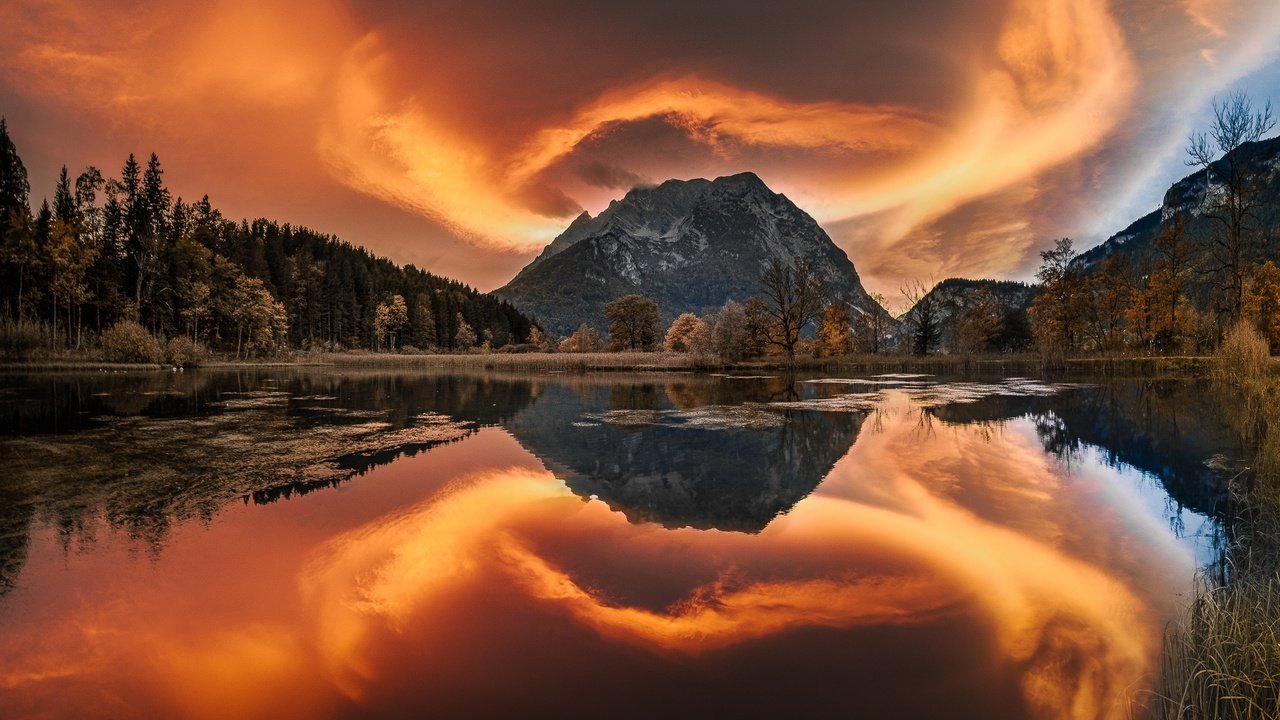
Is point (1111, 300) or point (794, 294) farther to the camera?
point (794, 294)

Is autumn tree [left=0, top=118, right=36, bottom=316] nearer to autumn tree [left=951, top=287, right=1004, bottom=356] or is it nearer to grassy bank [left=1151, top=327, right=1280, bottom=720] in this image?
grassy bank [left=1151, top=327, right=1280, bottom=720]

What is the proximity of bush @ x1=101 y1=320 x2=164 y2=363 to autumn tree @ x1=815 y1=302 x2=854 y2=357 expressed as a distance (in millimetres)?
63739

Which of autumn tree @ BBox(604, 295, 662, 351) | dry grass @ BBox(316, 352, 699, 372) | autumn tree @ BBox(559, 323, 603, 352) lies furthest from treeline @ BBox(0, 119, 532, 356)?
autumn tree @ BBox(604, 295, 662, 351)

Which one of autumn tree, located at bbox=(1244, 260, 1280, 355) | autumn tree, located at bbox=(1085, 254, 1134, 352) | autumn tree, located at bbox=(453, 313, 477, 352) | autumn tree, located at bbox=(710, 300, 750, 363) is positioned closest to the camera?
autumn tree, located at bbox=(1244, 260, 1280, 355)

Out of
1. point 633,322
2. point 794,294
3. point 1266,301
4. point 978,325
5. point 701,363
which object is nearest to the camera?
point 1266,301

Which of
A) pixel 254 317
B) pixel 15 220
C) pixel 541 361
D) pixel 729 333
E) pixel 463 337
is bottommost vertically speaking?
pixel 541 361

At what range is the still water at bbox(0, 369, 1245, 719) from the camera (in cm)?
434

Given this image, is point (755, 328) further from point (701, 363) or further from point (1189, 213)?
point (1189, 213)

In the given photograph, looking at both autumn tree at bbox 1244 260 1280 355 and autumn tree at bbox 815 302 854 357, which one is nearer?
autumn tree at bbox 1244 260 1280 355

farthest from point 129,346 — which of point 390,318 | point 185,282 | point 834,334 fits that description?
point 834,334

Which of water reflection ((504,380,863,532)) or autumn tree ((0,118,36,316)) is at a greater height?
autumn tree ((0,118,36,316))

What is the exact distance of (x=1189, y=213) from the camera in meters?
55.1

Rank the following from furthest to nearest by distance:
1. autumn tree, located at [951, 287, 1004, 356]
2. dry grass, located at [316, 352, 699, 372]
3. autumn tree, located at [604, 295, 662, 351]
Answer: autumn tree, located at [604, 295, 662, 351], autumn tree, located at [951, 287, 1004, 356], dry grass, located at [316, 352, 699, 372]

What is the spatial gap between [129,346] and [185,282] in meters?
22.0
